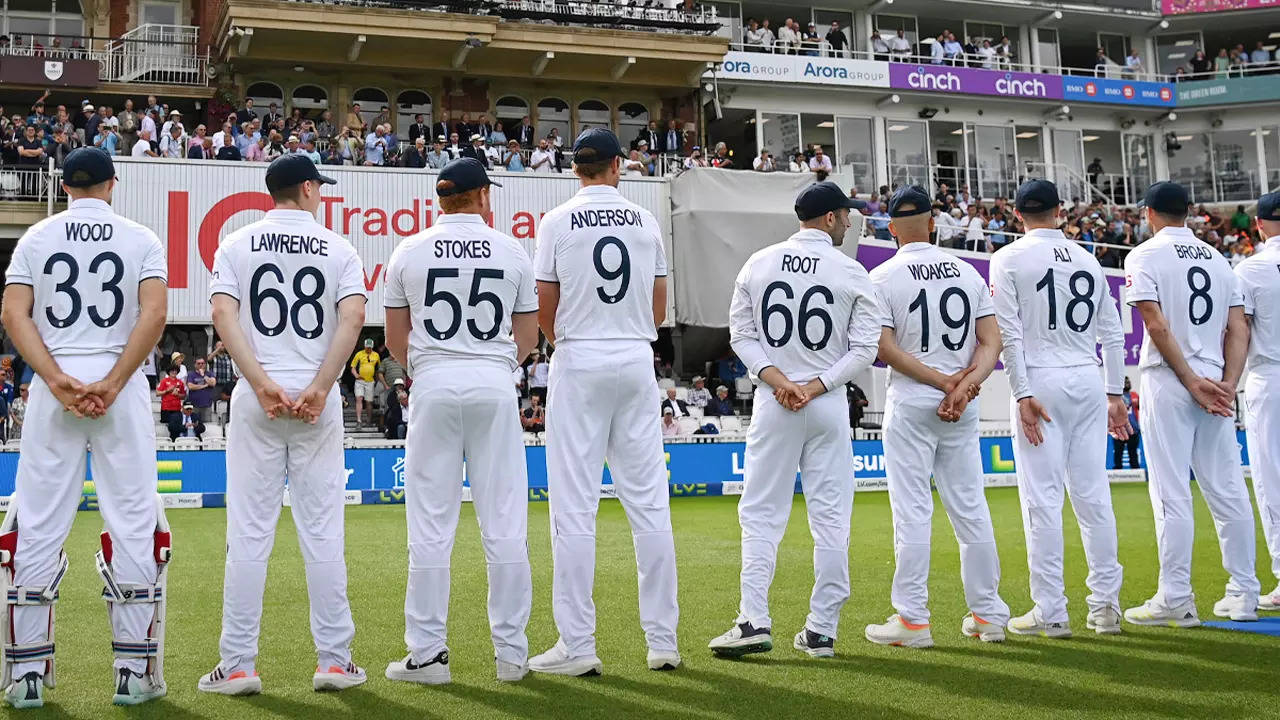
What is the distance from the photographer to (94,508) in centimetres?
1669

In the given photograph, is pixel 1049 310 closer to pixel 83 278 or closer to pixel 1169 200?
pixel 1169 200

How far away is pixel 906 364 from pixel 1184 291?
6.94ft

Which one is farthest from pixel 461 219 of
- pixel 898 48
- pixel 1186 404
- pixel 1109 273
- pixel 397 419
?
pixel 898 48

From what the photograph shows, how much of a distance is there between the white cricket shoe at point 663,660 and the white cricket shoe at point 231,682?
189 cm

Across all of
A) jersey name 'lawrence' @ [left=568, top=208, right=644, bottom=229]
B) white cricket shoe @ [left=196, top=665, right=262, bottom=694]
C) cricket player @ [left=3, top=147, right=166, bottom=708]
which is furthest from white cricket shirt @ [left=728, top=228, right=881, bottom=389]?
cricket player @ [left=3, top=147, right=166, bottom=708]

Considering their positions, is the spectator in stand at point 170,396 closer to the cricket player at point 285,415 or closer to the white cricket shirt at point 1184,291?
the cricket player at point 285,415

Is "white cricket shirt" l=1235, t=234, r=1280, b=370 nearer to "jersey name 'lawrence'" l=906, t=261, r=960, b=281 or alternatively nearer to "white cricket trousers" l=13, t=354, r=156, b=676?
"jersey name 'lawrence'" l=906, t=261, r=960, b=281

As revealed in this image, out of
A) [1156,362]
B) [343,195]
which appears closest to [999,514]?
[1156,362]

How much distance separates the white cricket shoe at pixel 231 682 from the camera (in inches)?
209

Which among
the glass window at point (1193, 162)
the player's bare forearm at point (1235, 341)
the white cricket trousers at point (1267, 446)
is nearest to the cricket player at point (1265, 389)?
the white cricket trousers at point (1267, 446)

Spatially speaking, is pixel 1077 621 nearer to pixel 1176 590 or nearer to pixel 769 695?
pixel 1176 590

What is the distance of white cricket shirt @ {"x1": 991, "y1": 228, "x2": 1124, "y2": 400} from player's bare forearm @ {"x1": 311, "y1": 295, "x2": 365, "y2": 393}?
149 inches

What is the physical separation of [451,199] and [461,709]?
2.53 m

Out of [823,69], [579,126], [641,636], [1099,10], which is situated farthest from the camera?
[1099,10]
